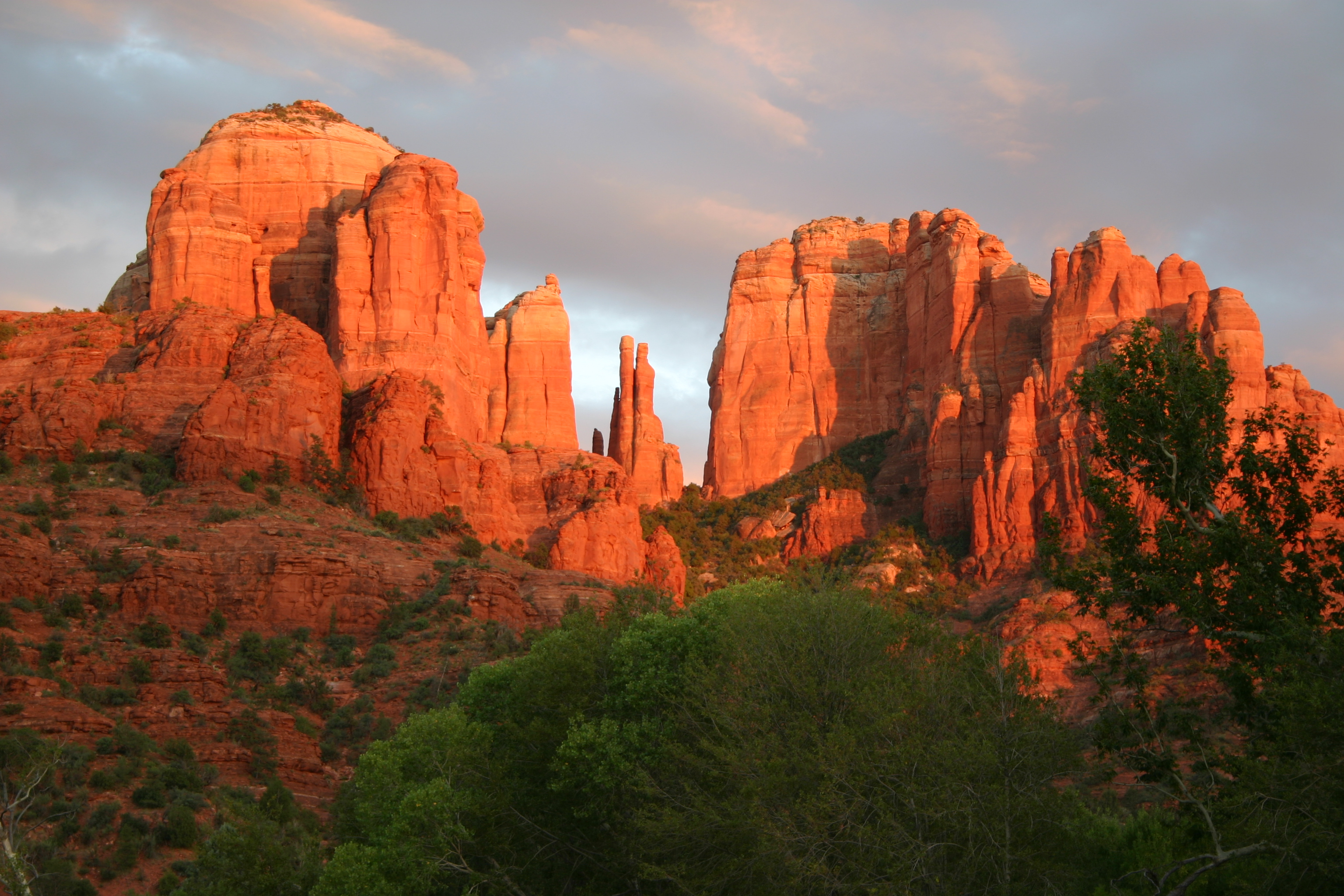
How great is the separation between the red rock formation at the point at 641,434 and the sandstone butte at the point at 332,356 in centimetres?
856

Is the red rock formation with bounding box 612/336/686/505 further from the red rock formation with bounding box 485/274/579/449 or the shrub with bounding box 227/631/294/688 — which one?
the shrub with bounding box 227/631/294/688

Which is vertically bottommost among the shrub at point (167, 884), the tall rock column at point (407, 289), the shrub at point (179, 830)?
the shrub at point (167, 884)

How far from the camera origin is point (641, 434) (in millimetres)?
103250

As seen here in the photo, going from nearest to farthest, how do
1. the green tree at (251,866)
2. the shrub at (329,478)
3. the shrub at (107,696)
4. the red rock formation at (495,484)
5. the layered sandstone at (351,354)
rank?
the green tree at (251,866), the shrub at (107,696), the layered sandstone at (351,354), the shrub at (329,478), the red rock formation at (495,484)

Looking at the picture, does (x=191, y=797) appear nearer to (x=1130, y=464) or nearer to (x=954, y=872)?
(x=954, y=872)

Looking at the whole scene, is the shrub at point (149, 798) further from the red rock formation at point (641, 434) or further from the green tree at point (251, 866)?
the red rock formation at point (641, 434)

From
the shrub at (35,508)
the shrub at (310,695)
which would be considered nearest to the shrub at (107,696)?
the shrub at (310,695)

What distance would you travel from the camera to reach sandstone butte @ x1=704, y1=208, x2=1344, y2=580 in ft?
254

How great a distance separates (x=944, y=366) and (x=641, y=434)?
2590cm

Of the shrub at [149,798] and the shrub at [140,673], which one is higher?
the shrub at [140,673]

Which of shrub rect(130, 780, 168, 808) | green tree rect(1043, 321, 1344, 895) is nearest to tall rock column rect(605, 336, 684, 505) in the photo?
shrub rect(130, 780, 168, 808)

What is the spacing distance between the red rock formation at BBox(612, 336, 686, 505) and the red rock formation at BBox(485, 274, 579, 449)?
318 inches

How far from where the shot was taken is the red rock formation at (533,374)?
92.1 m

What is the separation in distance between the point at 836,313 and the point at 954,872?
91208mm
